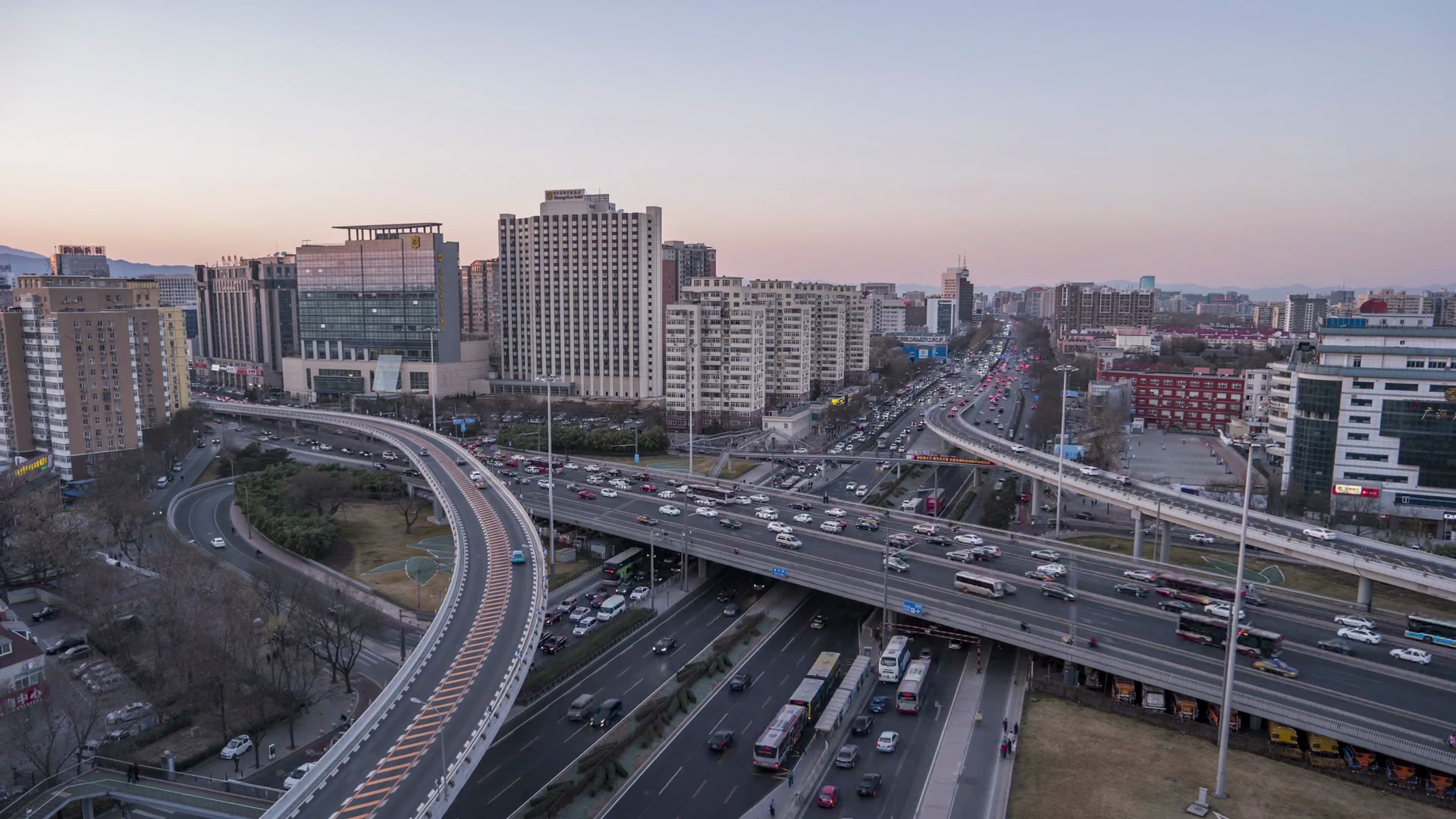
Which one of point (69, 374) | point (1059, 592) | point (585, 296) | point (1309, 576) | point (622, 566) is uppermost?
point (585, 296)

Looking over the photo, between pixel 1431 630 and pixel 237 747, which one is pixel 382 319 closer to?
pixel 237 747

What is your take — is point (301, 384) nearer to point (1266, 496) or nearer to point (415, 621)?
point (415, 621)

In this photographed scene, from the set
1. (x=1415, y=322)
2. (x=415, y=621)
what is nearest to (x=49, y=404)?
(x=415, y=621)

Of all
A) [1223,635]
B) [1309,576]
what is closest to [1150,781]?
[1223,635]

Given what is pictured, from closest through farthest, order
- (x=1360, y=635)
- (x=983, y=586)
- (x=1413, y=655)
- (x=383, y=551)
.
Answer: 1. (x=1413, y=655)
2. (x=1360, y=635)
3. (x=983, y=586)
4. (x=383, y=551)

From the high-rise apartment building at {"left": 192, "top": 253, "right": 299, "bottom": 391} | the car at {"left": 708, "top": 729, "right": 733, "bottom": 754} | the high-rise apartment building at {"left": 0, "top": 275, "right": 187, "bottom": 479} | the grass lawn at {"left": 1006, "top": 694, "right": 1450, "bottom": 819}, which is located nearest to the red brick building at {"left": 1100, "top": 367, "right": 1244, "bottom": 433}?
the grass lawn at {"left": 1006, "top": 694, "right": 1450, "bottom": 819}

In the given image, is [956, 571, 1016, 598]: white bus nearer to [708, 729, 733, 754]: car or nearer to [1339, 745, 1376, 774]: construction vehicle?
[1339, 745, 1376, 774]: construction vehicle

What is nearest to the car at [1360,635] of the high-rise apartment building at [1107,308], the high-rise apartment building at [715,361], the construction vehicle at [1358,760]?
the construction vehicle at [1358,760]
